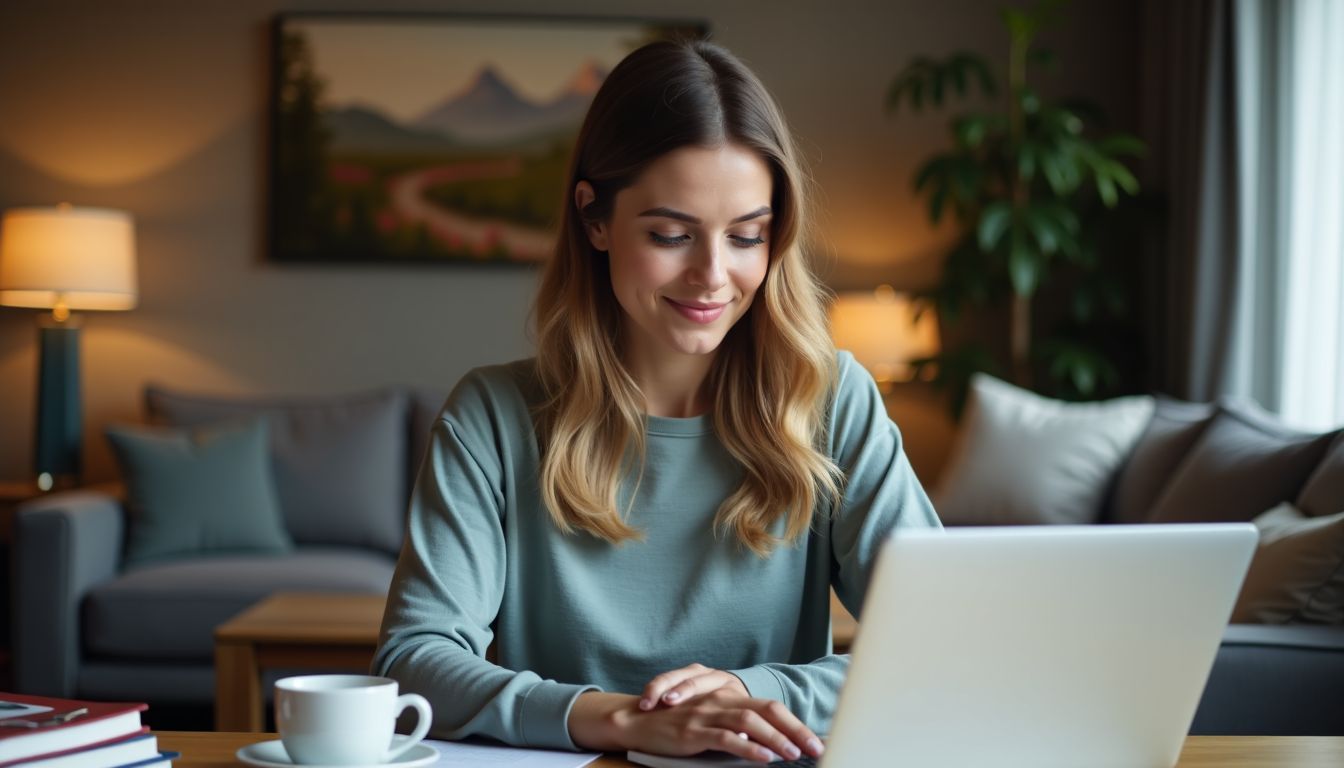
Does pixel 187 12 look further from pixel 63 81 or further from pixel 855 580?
pixel 855 580

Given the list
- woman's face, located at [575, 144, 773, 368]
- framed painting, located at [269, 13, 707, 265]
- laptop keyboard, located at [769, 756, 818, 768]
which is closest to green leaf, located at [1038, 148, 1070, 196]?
framed painting, located at [269, 13, 707, 265]

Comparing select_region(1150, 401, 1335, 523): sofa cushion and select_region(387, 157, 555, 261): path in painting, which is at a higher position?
select_region(387, 157, 555, 261): path in painting

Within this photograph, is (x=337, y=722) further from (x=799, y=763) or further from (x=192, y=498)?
(x=192, y=498)

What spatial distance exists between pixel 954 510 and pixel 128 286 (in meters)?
2.57

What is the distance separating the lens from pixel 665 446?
53.8 inches

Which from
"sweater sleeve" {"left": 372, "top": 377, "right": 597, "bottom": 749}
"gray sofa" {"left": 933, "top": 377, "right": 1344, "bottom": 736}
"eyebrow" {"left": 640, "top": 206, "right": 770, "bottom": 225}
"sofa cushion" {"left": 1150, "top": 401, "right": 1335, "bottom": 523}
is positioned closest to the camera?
→ "sweater sleeve" {"left": 372, "top": 377, "right": 597, "bottom": 749}

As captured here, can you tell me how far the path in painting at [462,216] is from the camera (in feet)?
14.8

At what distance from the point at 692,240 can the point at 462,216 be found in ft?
11.1

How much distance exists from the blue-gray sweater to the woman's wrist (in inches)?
8.4

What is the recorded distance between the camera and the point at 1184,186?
4.07m

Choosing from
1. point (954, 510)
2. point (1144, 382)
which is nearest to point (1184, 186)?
point (1144, 382)

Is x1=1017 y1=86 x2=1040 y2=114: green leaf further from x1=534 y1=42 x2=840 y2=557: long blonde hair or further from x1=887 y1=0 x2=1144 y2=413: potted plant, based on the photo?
x1=534 y1=42 x2=840 y2=557: long blonde hair

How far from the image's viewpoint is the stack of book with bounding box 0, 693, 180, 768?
82 centimetres

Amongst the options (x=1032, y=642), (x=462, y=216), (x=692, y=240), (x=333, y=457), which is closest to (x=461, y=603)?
(x=692, y=240)
